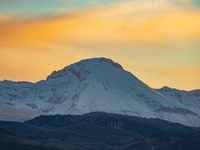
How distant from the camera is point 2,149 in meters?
188

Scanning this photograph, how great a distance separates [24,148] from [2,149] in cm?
1093

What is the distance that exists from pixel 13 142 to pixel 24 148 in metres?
5.98

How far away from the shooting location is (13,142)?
199875mm

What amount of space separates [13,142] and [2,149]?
12.3 metres

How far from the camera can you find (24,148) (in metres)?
196

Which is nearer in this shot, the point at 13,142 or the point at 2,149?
the point at 2,149
